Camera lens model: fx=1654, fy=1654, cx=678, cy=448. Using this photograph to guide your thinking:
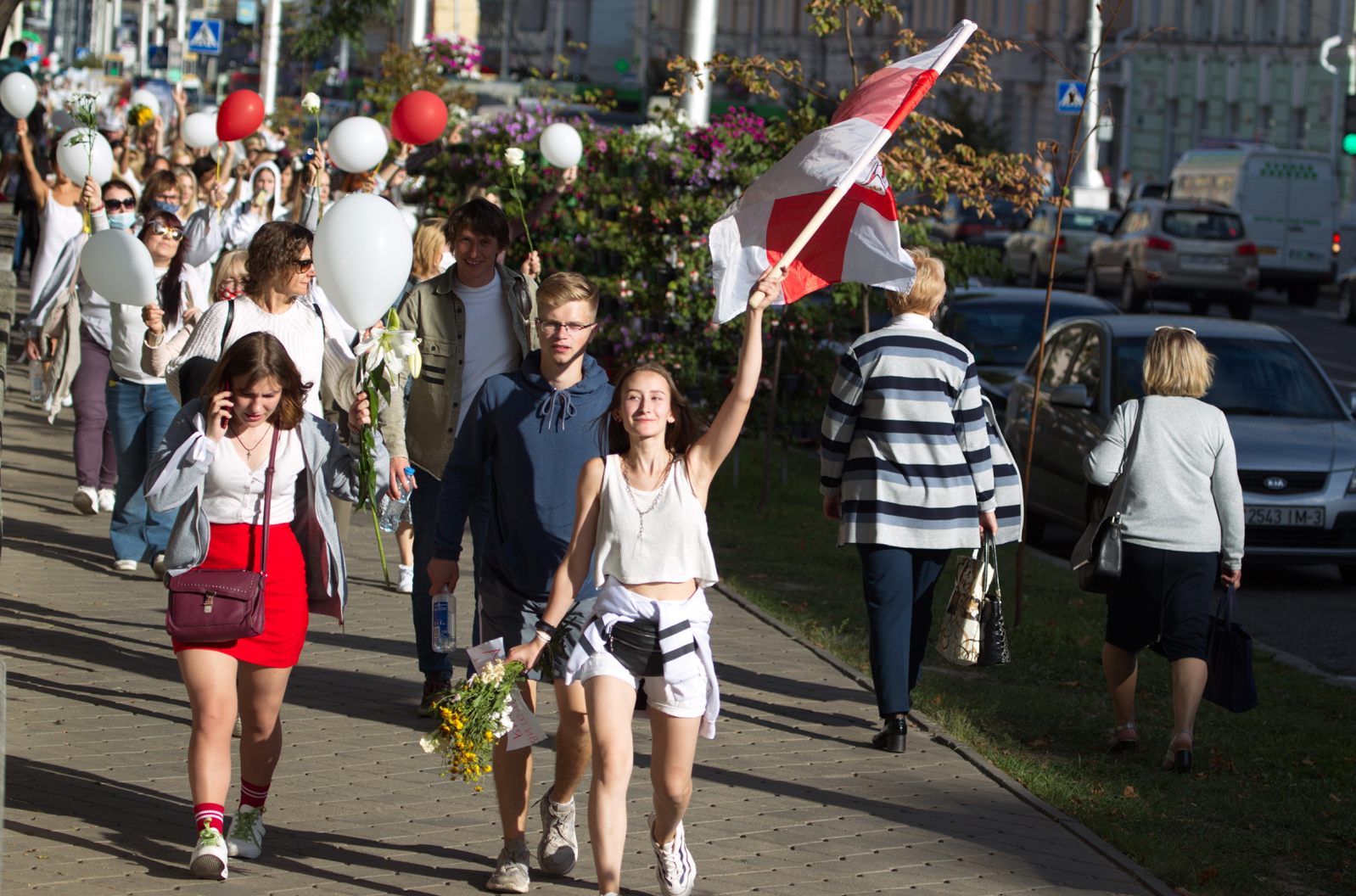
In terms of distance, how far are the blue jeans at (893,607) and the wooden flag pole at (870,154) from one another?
1691 millimetres

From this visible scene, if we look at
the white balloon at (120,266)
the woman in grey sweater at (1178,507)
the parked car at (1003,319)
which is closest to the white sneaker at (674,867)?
the woman in grey sweater at (1178,507)

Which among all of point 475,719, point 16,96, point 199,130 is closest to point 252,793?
point 475,719

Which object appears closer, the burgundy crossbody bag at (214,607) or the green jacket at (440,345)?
the burgundy crossbody bag at (214,607)

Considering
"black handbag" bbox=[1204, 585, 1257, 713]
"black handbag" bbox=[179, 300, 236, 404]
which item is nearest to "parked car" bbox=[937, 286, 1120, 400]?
"black handbag" bbox=[1204, 585, 1257, 713]

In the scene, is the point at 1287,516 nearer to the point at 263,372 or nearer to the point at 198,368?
the point at 198,368

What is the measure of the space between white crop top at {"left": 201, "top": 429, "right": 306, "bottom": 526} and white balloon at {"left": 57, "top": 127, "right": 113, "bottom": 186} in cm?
498

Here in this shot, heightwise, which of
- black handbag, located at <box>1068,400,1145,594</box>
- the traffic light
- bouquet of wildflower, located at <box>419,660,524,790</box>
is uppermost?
the traffic light

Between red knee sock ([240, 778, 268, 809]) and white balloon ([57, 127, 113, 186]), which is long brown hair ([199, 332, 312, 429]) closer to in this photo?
red knee sock ([240, 778, 268, 809])

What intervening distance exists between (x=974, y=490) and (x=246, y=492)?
9.12 ft

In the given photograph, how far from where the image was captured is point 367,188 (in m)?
8.91

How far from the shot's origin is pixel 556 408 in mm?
4812

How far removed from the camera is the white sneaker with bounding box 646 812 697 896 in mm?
4480

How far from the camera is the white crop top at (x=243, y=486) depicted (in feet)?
16.0

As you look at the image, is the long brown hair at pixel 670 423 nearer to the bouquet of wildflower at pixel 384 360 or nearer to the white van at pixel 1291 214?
the bouquet of wildflower at pixel 384 360
